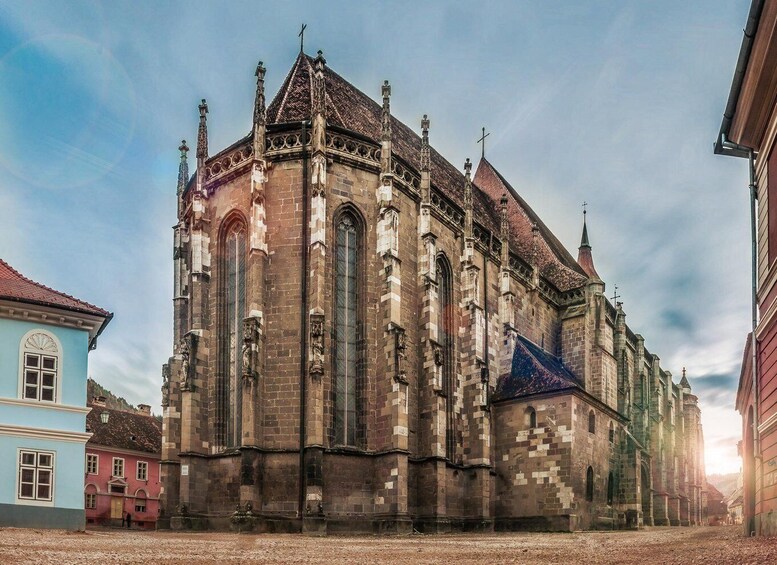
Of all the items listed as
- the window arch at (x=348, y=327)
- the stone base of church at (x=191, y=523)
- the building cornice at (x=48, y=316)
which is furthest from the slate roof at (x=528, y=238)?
the building cornice at (x=48, y=316)

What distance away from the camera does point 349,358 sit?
26688mm

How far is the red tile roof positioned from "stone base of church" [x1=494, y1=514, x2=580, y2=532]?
18014mm

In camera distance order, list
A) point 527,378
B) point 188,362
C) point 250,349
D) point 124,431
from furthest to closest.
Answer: point 124,431
point 527,378
point 188,362
point 250,349

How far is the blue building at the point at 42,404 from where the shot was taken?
2106cm

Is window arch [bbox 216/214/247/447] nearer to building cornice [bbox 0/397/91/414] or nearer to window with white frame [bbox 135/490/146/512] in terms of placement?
building cornice [bbox 0/397/91/414]

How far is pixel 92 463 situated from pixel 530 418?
29912 mm

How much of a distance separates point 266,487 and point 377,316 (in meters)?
6.86

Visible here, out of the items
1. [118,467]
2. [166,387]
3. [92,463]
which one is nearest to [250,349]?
[166,387]

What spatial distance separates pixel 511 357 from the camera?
34.7 m

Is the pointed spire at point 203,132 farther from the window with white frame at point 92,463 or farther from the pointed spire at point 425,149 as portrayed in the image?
the window with white frame at point 92,463

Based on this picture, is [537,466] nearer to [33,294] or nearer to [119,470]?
[33,294]

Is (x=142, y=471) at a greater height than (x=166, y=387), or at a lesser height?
lesser

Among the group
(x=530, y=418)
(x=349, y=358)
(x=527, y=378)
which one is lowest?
(x=530, y=418)

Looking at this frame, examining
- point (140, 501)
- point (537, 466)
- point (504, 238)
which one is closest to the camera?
point (537, 466)
